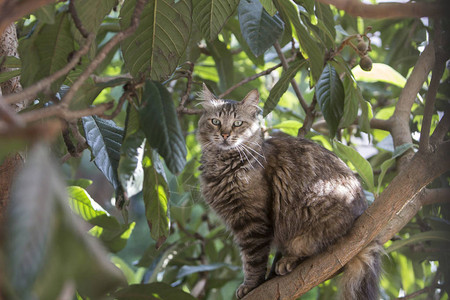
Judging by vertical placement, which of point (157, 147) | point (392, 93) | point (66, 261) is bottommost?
point (392, 93)

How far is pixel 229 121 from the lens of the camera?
9.15 ft

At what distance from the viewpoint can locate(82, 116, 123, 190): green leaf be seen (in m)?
1.58

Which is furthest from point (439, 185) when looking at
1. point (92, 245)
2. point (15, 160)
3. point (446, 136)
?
point (92, 245)

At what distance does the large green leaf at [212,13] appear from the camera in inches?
73.7

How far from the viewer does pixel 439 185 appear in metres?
2.39

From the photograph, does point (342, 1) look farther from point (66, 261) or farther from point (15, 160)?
point (15, 160)

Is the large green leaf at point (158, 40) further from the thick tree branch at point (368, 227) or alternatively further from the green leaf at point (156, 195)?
the thick tree branch at point (368, 227)

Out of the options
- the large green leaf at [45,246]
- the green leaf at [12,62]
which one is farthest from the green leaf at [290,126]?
the large green leaf at [45,246]

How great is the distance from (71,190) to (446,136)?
160cm

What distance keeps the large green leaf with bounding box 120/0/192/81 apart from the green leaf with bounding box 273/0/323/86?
0.36 metres

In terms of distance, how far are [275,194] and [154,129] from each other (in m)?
1.41

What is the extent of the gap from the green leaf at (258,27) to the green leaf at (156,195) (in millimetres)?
724

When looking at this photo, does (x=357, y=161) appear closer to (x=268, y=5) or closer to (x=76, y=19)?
(x=268, y=5)

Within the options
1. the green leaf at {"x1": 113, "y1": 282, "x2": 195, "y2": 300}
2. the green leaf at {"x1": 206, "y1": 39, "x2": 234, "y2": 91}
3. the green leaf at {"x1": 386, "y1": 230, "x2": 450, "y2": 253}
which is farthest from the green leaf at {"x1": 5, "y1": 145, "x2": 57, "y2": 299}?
the green leaf at {"x1": 206, "y1": 39, "x2": 234, "y2": 91}
